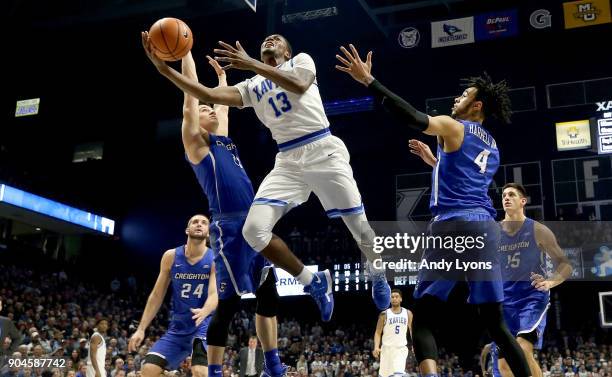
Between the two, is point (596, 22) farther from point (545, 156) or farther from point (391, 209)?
point (391, 209)

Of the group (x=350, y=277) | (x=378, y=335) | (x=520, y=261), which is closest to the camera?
(x=520, y=261)

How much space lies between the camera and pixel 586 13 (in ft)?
73.3

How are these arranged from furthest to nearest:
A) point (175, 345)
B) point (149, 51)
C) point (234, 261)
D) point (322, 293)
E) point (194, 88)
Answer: point (175, 345) < point (234, 261) < point (322, 293) < point (149, 51) < point (194, 88)

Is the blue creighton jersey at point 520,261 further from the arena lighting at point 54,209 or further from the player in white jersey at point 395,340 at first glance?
the arena lighting at point 54,209

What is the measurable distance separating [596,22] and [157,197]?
19.0 m

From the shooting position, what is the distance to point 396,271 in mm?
20672

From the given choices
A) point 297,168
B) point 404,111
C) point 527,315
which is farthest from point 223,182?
point 527,315

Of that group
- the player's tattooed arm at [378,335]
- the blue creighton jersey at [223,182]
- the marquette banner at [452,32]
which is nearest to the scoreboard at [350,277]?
the marquette banner at [452,32]

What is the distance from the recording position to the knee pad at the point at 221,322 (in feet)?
19.0

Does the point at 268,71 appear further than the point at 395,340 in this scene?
No

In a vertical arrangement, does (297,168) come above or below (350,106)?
below

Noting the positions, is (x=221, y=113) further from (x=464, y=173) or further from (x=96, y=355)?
(x=96, y=355)

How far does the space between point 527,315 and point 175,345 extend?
3511 millimetres

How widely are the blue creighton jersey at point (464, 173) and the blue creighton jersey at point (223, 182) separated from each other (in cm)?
178
